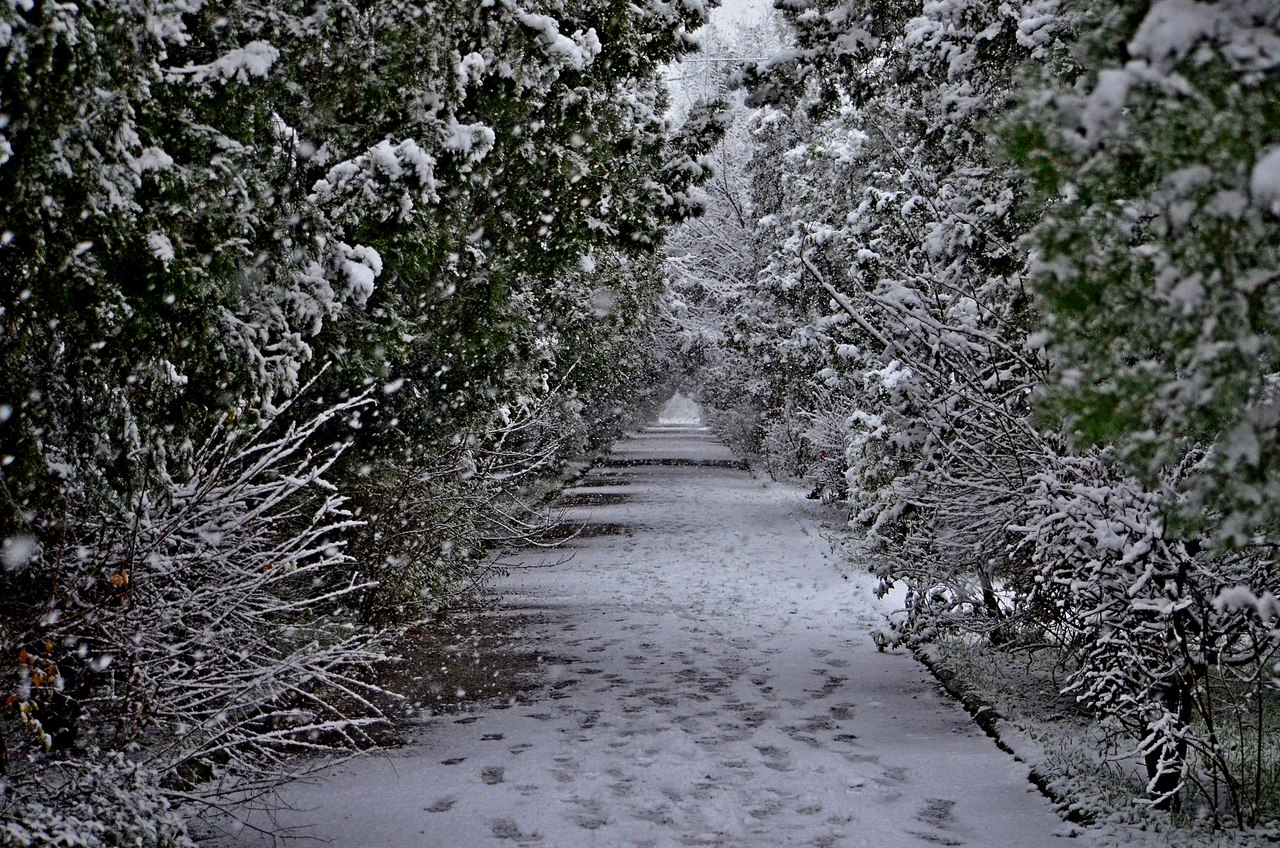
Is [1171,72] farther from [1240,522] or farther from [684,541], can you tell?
[684,541]

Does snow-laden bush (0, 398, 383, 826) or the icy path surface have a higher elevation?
snow-laden bush (0, 398, 383, 826)

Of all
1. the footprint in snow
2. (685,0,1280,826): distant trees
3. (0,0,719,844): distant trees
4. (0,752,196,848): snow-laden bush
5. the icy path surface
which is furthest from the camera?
the icy path surface

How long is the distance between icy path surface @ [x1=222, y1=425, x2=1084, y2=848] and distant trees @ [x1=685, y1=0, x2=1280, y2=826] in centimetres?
87

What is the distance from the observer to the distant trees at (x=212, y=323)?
14.8 feet

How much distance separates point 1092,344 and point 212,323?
13.1 ft

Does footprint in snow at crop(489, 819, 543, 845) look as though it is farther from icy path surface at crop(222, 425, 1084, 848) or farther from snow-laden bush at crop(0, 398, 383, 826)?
snow-laden bush at crop(0, 398, 383, 826)

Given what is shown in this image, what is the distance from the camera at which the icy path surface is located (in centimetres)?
583

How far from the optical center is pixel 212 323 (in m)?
5.40

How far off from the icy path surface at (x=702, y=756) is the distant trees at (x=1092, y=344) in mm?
867

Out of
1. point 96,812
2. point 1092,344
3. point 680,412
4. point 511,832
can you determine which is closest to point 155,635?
point 96,812

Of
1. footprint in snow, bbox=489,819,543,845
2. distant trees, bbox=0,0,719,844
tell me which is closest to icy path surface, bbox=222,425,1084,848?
footprint in snow, bbox=489,819,543,845

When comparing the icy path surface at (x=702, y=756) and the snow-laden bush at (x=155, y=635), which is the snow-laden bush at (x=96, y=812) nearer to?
the snow-laden bush at (x=155, y=635)

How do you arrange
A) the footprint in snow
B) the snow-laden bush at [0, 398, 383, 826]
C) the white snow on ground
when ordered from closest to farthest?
1. the snow-laden bush at [0, 398, 383, 826]
2. the footprint in snow
3. the white snow on ground

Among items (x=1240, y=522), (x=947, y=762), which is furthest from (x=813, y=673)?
(x=1240, y=522)
